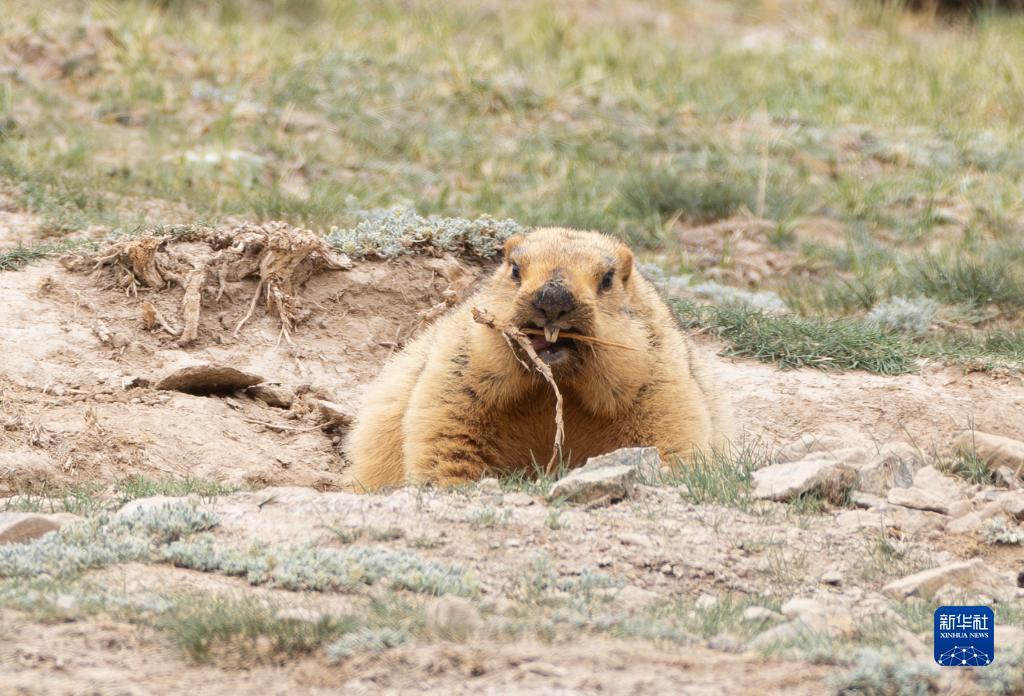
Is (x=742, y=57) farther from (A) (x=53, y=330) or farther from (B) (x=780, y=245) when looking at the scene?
(A) (x=53, y=330)

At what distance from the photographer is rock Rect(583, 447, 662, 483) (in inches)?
203

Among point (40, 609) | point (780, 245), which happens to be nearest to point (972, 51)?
point (780, 245)

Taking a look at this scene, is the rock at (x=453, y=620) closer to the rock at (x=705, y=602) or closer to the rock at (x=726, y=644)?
the rock at (x=726, y=644)

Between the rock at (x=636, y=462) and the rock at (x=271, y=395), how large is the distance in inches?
94.3

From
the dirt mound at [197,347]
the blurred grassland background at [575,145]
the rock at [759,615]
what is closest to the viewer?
the rock at [759,615]

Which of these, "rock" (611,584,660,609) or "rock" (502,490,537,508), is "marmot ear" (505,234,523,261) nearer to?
"rock" (502,490,537,508)

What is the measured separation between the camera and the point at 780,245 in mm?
10305

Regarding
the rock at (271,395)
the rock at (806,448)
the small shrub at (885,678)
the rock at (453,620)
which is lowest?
the rock at (271,395)

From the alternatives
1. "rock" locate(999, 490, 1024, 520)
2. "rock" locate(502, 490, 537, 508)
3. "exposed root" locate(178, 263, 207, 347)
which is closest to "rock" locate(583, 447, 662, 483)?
"rock" locate(502, 490, 537, 508)

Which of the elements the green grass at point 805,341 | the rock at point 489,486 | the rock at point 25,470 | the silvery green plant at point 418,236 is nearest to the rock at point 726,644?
the rock at point 489,486

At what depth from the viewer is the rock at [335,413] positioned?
22.9 feet

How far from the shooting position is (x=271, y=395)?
23.2 feet

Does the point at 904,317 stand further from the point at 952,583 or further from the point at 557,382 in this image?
the point at 952,583

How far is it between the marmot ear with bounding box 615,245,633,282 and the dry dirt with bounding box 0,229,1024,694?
998 mm
